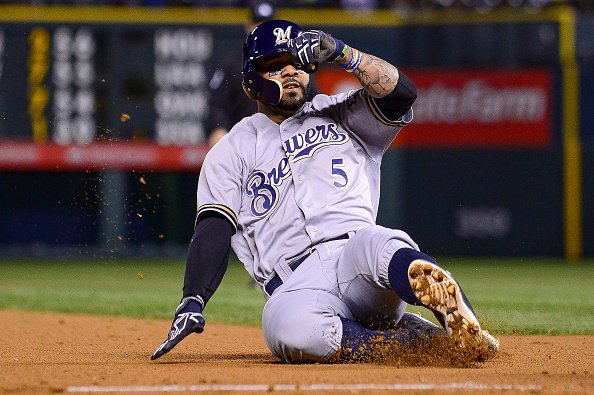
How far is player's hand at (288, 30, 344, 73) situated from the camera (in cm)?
402

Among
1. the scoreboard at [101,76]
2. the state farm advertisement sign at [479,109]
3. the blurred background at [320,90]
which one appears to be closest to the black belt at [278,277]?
the scoreboard at [101,76]

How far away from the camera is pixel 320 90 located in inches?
464

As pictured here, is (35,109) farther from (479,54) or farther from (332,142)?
(332,142)

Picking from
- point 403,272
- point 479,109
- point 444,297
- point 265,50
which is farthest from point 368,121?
point 479,109

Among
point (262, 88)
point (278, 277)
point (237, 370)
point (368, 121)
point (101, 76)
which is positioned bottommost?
point (101, 76)

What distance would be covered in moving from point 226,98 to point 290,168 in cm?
411

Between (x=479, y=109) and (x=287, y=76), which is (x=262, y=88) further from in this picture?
(x=479, y=109)

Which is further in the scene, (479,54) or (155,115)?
(479,54)

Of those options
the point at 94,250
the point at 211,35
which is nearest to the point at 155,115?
the point at 211,35

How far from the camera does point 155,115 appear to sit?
11.7 meters

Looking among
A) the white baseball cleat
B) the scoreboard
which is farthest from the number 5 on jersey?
the scoreboard

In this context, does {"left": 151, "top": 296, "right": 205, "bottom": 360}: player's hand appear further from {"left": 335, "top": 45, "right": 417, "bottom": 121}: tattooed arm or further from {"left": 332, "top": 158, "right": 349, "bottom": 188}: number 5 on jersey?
{"left": 335, "top": 45, "right": 417, "bottom": 121}: tattooed arm

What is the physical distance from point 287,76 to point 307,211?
1.68 ft

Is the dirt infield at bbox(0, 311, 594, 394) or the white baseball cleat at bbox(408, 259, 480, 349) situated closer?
the dirt infield at bbox(0, 311, 594, 394)
